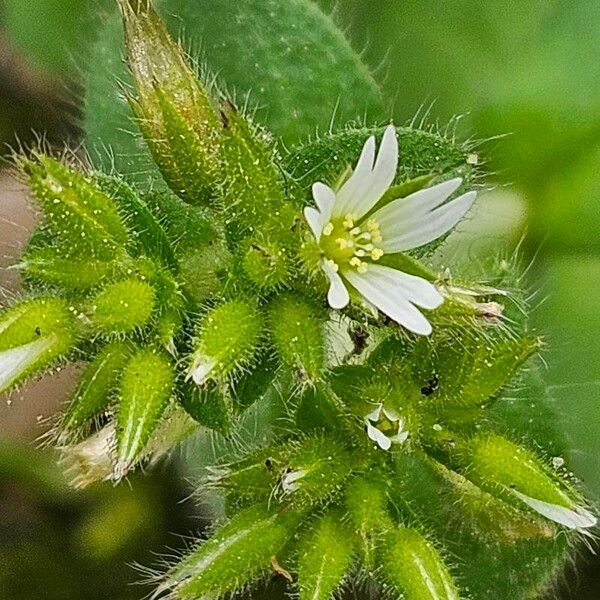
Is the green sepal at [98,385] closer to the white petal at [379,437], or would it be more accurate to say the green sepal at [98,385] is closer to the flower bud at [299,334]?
the flower bud at [299,334]

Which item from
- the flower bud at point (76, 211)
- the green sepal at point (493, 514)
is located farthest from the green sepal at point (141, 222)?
the green sepal at point (493, 514)

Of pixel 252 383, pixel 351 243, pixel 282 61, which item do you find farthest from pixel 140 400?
pixel 282 61

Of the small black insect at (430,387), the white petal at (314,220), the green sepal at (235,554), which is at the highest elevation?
the white petal at (314,220)

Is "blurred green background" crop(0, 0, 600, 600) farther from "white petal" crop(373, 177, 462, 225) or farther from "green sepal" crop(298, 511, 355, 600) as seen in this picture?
"green sepal" crop(298, 511, 355, 600)

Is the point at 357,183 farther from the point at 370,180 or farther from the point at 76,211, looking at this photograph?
the point at 76,211

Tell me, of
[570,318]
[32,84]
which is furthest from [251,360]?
[32,84]
